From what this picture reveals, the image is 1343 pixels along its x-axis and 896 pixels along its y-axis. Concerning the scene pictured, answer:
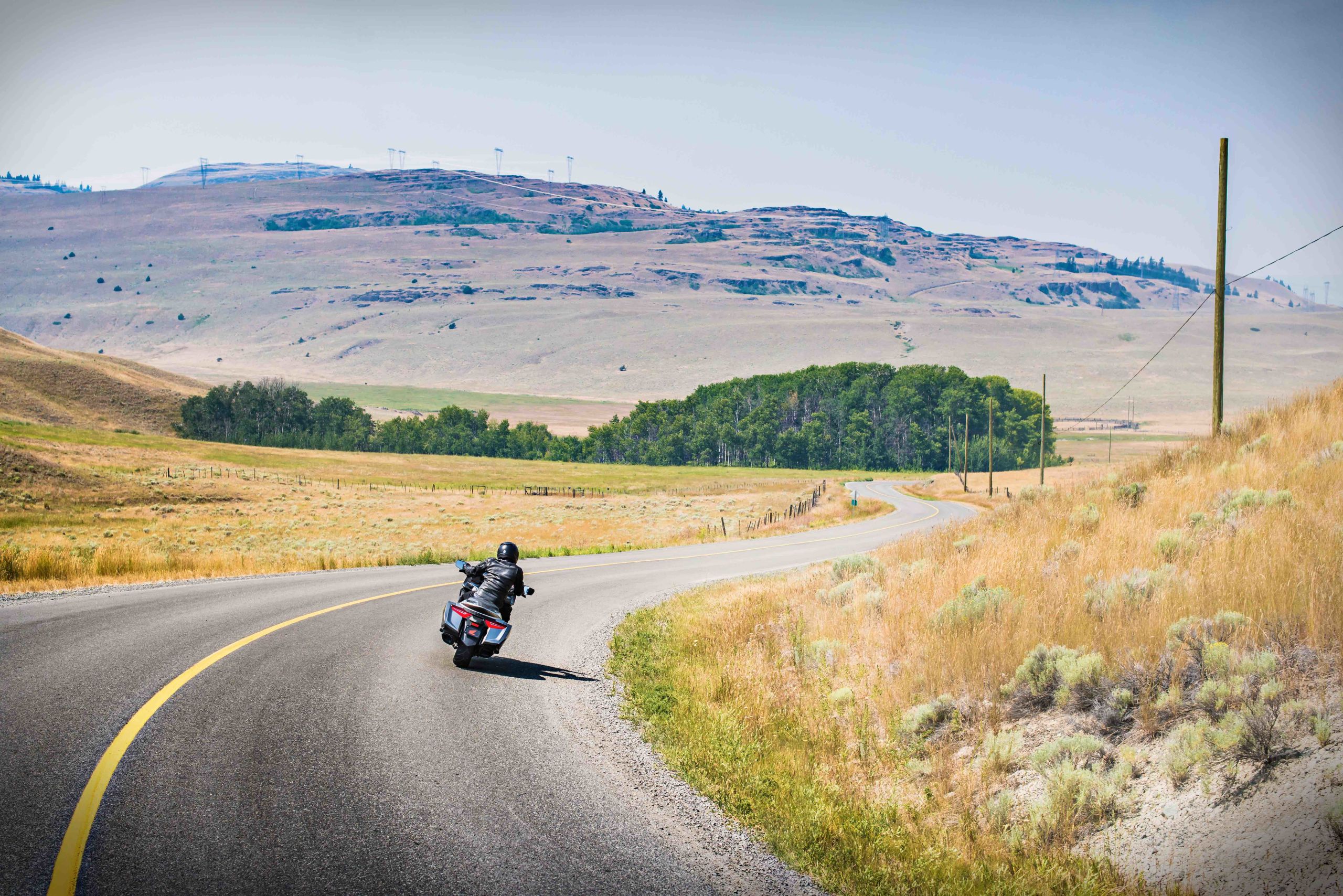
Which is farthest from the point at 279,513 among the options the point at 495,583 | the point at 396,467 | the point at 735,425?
the point at 735,425

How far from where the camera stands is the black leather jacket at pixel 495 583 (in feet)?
31.4

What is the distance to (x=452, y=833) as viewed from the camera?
4949 mm

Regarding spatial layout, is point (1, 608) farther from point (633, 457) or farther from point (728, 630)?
point (633, 457)

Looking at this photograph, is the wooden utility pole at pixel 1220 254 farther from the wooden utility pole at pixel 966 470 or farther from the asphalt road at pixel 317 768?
the wooden utility pole at pixel 966 470

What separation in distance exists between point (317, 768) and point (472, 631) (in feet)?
11.5

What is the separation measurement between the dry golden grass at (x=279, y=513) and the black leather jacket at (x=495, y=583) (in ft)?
28.8

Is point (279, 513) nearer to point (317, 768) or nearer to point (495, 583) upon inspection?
point (495, 583)

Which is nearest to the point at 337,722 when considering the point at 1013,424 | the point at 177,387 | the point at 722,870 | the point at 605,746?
the point at 605,746

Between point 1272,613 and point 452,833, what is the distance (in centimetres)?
634

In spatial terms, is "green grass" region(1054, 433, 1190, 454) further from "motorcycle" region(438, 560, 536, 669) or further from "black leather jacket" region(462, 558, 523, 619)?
"motorcycle" region(438, 560, 536, 669)

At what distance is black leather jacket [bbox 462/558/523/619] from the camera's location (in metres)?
9.56

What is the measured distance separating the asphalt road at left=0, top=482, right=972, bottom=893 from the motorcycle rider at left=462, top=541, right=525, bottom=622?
2.37 ft

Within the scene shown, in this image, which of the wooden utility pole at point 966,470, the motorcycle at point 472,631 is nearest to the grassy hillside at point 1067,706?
the motorcycle at point 472,631

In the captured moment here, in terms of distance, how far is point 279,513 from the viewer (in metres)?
55.7
